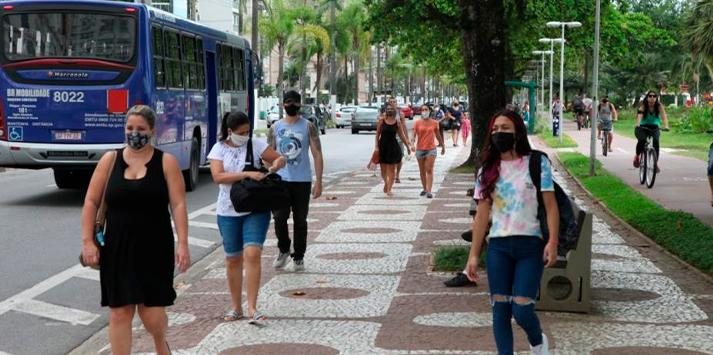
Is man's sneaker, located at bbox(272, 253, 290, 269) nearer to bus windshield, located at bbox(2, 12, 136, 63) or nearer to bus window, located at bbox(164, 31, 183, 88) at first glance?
bus windshield, located at bbox(2, 12, 136, 63)

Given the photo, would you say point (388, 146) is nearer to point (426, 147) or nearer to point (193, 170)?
point (426, 147)

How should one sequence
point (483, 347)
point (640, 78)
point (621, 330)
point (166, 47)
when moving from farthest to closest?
point (640, 78)
point (166, 47)
point (621, 330)
point (483, 347)

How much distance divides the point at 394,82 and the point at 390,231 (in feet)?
419

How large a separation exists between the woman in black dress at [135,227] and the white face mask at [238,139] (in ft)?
7.36

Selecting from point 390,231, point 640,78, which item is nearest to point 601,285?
point 390,231

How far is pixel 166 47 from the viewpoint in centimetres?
1778

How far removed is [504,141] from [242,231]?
2706 mm

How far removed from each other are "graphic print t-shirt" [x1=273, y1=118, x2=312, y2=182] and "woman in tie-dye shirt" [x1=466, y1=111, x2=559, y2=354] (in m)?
4.05

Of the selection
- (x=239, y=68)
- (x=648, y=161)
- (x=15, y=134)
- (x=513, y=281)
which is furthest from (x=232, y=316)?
(x=239, y=68)

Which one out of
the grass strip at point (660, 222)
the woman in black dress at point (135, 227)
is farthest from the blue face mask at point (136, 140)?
the grass strip at point (660, 222)

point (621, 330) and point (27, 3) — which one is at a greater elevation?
point (27, 3)

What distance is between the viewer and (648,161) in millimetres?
19391

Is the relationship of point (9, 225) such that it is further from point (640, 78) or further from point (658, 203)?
point (640, 78)

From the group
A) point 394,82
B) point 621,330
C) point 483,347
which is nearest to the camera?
point 483,347
